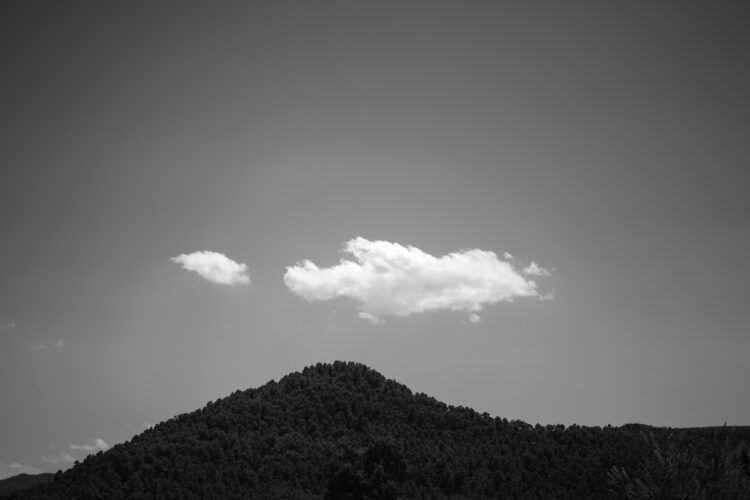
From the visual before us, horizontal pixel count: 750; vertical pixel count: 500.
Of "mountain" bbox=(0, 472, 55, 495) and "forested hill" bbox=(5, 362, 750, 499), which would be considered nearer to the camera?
"forested hill" bbox=(5, 362, 750, 499)

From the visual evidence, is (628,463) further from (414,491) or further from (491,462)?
(414,491)

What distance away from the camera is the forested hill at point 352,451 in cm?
7081

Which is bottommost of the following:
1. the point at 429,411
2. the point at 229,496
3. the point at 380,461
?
the point at 229,496

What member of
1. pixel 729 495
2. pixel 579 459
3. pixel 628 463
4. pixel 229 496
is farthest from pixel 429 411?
pixel 729 495

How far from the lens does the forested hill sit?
70812 mm

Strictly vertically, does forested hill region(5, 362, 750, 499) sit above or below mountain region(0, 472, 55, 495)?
above

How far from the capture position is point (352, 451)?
78.6 m

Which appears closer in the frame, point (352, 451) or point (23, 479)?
point (352, 451)

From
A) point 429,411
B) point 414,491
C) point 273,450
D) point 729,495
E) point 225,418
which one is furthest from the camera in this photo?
point 429,411

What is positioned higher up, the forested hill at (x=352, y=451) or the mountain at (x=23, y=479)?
the forested hill at (x=352, y=451)

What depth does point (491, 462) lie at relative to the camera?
88.2 meters

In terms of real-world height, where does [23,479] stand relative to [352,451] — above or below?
below

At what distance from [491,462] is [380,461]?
81.6ft

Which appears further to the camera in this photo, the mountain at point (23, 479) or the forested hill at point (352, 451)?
the mountain at point (23, 479)
